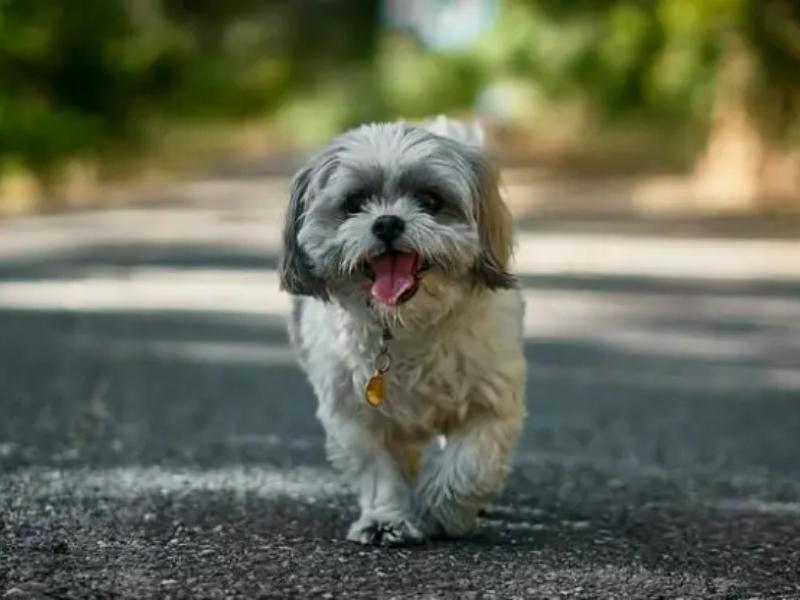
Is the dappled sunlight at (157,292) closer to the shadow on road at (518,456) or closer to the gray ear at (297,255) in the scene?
the shadow on road at (518,456)

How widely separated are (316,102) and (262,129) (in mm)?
3835

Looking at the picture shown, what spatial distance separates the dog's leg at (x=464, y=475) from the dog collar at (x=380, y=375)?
1.03ft

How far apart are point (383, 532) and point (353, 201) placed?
1.12 metres

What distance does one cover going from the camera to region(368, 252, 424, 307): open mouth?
5637 millimetres

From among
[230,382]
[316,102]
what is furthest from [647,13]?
[230,382]

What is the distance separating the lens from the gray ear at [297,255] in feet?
19.1

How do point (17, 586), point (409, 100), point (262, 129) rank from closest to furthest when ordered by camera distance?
point (17, 586) → point (409, 100) → point (262, 129)

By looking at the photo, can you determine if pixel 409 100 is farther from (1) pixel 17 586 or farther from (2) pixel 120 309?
(1) pixel 17 586

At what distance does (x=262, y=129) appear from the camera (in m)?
48.6

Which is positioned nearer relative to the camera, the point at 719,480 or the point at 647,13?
the point at 719,480

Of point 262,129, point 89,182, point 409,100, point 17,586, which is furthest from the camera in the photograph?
point 262,129

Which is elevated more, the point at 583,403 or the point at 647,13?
the point at 647,13

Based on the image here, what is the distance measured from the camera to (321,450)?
25.4 feet

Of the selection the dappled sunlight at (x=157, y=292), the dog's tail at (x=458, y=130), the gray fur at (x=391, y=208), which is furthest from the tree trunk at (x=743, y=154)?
the gray fur at (x=391, y=208)
